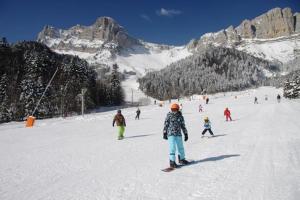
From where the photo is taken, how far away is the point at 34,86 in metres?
60.1

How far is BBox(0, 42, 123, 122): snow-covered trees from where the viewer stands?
5684cm

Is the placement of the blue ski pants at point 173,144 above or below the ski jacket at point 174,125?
below

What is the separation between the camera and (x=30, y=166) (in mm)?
9820

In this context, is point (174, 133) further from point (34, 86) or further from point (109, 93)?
point (109, 93)

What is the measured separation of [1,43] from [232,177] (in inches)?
3407

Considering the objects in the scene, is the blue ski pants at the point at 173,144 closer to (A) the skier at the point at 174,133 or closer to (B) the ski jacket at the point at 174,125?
(A) the skier at the point at 174,133

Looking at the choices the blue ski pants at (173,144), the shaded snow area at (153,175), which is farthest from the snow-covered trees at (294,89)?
the blue ski pants at (173,144)

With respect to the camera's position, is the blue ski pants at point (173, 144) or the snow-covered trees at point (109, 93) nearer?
the blue ski pants at point (173, 144)

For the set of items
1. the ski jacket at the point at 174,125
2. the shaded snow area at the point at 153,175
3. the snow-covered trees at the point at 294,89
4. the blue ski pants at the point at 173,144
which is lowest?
the shaded snow area at the point at 153,175

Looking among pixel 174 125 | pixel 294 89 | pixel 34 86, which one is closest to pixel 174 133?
pixel 174 125

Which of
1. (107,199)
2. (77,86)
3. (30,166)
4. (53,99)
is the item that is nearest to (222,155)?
(107,199)

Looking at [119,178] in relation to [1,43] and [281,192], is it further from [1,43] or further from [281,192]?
[1,43]

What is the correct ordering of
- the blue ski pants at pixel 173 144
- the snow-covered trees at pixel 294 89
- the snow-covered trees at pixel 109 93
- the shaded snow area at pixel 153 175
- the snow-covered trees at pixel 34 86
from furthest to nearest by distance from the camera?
the snow-covered trees at pixel 109 93 < the snow-covered trees at pixel 294 89 < the snow-covered trees at pixel 34 86 < the blue ski pants at pixel 173 144 < the shaded snow area at pixel 153 175

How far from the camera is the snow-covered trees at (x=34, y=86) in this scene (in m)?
56.8
